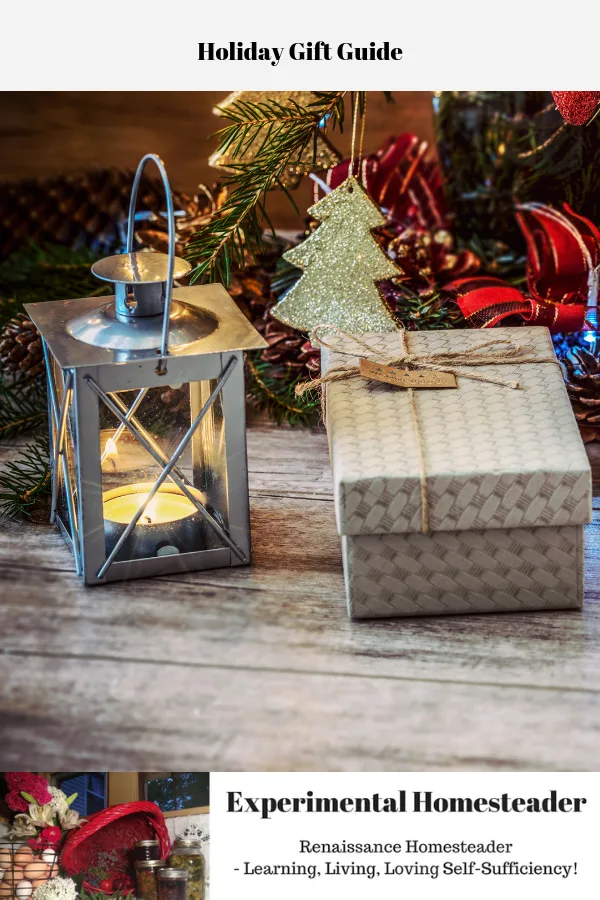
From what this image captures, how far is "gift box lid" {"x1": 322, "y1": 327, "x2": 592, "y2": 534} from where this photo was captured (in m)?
0.89

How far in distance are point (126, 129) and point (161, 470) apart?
1.04m

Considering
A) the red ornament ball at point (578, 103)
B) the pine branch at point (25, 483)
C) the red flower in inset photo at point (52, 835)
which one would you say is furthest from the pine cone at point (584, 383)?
the red flower in inset photo at point (52, 835)

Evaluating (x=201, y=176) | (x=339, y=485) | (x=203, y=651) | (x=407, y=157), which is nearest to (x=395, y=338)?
(x=339, y=485)

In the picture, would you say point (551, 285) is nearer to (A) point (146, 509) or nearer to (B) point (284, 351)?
(B) point (284, 351)

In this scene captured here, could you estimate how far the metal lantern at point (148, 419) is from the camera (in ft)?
3.03

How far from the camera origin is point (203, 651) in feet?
3.00

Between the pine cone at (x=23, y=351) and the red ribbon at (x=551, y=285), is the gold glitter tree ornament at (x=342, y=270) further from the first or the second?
the pine cone at (x=23, y=351)

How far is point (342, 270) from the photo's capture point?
1.20 meters

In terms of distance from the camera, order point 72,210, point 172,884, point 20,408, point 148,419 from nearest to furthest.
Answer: point 172,884
point 148,419
point 20,408
point 72,210

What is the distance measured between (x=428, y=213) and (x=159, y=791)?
953 mm

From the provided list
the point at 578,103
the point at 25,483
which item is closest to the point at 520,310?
the point at 578,103

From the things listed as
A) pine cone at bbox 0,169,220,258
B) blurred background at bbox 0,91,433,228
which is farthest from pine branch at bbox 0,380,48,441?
blurred background at bbox 0,91,433,228

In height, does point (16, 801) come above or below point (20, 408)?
below
